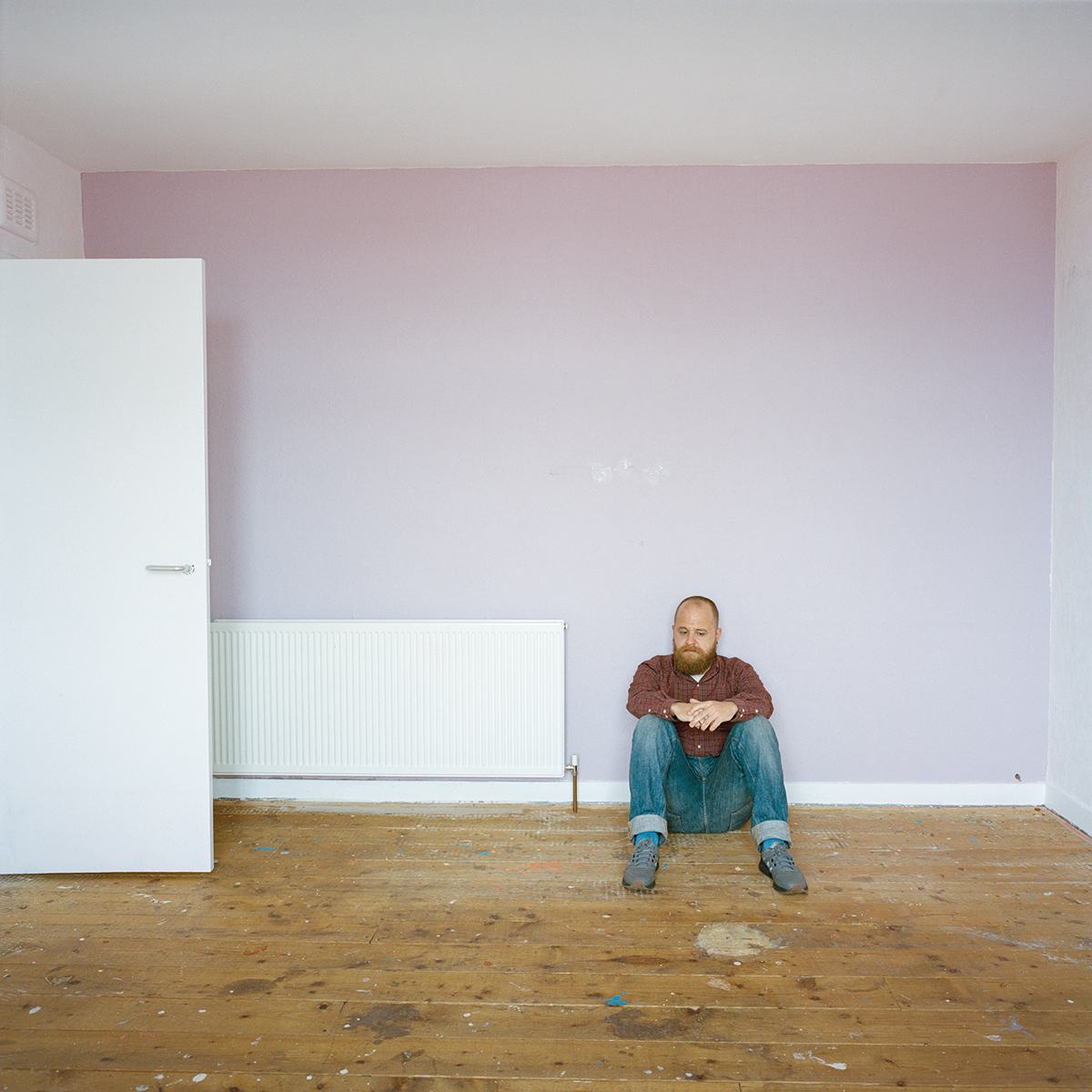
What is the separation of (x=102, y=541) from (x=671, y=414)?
211 centimetres

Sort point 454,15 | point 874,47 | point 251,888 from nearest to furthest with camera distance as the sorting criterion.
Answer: point 454,15 → point 874,47 → point 251,888

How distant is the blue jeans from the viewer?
2.72 meters

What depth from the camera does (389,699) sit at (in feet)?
10.5

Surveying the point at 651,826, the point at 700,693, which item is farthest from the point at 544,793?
the point at 700,693

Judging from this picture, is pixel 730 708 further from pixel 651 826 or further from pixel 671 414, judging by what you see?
pixel 671 414

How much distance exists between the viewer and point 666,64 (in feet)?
8.07

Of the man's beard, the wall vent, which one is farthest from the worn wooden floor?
the wall vent

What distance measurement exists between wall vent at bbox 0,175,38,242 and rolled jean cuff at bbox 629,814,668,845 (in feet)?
10.0

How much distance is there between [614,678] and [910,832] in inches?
48.6

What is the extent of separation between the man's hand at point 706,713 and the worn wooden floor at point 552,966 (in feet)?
1.56

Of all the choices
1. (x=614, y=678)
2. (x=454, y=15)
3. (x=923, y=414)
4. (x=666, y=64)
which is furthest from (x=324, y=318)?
(x=923, y=414)

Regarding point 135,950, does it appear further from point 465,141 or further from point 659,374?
point 465,141

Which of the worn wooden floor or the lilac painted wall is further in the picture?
the lilac painted wall

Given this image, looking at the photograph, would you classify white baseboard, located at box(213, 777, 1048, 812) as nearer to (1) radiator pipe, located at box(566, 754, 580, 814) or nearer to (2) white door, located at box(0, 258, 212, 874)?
(1) radiator pipe, located at box(566, 754, 580, 814)
